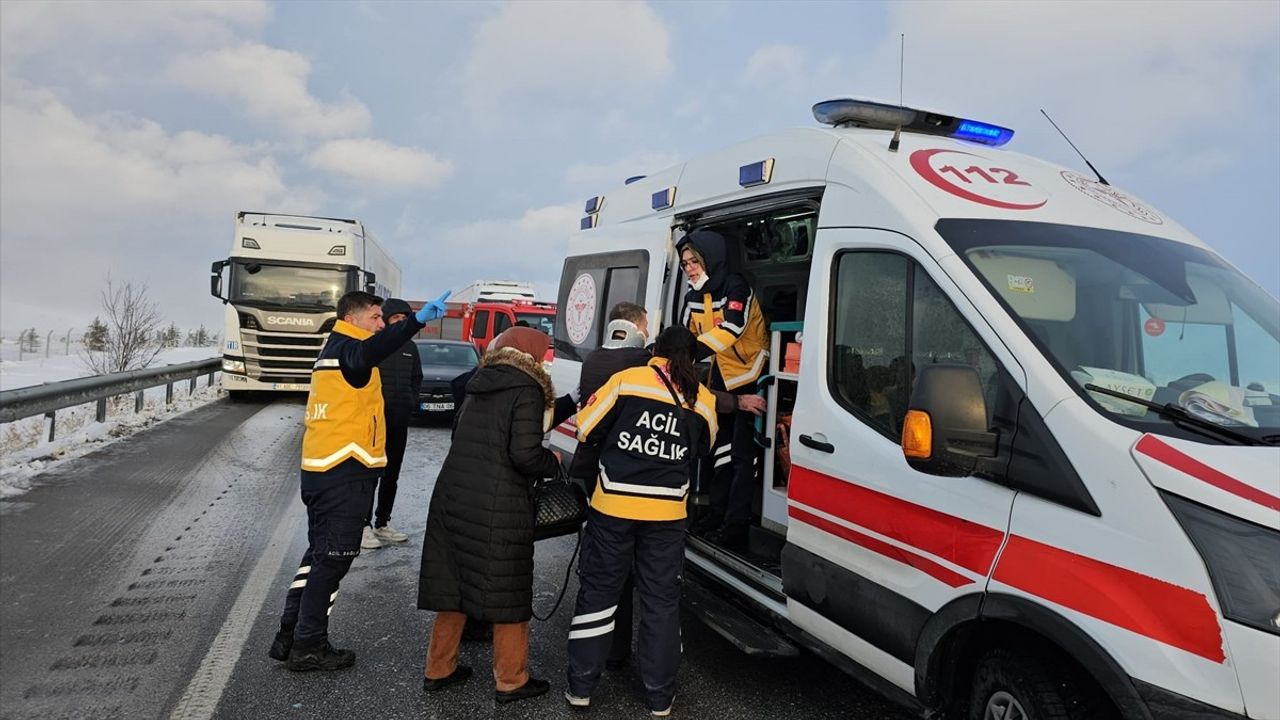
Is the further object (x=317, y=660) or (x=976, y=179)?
(x=317, y=660)

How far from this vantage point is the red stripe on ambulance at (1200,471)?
77.5 inches

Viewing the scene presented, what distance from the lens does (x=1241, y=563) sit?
76.4 inches

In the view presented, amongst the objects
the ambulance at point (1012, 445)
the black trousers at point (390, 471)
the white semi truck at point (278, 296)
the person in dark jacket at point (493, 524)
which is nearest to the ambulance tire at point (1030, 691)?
the ambulance at point (1012, 445)

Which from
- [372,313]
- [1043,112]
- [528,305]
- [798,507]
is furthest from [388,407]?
[528,305]

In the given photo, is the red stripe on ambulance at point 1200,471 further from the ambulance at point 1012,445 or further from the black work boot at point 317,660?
the black work boot at point 317,660

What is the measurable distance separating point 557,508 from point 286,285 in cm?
1276

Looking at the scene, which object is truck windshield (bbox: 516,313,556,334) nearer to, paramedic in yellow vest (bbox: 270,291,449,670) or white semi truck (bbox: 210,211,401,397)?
white semi truck (bbox: 210,211,401,397)

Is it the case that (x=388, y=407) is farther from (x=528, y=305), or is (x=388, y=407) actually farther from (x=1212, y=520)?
(x=528, y=305)

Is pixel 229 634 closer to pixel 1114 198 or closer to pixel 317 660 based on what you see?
pixel 317 660

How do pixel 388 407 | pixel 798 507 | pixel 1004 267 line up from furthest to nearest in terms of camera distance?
pixel 388 407 → pixel 798 507 → pixel 1004 267

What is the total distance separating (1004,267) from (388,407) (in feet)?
14.1

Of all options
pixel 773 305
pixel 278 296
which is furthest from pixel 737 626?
pixel 278 296

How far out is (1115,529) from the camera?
7.05 feet

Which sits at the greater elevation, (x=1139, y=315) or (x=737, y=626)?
(x=1139, y=315)
